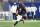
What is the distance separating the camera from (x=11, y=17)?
16984 mm

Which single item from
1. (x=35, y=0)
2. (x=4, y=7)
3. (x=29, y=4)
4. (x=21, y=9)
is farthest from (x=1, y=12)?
(x=21, y=9)

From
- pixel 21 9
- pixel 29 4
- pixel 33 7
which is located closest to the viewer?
pixel 21 9

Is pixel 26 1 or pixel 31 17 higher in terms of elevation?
pixel 26 1

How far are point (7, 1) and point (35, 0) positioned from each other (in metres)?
3.24

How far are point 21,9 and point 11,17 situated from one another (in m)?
6.54

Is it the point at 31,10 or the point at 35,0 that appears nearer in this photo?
the point at 31,10

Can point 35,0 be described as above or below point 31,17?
above

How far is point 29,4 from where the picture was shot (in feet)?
58.7

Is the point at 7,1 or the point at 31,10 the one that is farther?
the point at 7,1

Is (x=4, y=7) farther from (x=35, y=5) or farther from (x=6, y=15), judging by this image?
(x=35, y=5)

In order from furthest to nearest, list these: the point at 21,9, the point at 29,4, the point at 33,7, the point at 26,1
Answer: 1. the point at 26,1
2. the point at 29,4
3. the point at 33,7
4. the point at 21,9

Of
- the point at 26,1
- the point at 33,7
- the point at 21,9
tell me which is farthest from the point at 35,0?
the point at 21,9

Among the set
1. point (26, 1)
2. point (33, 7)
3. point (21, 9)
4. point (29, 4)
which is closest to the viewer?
point (21, 9)

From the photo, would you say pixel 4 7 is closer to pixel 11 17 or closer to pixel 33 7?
pixel 11 17
